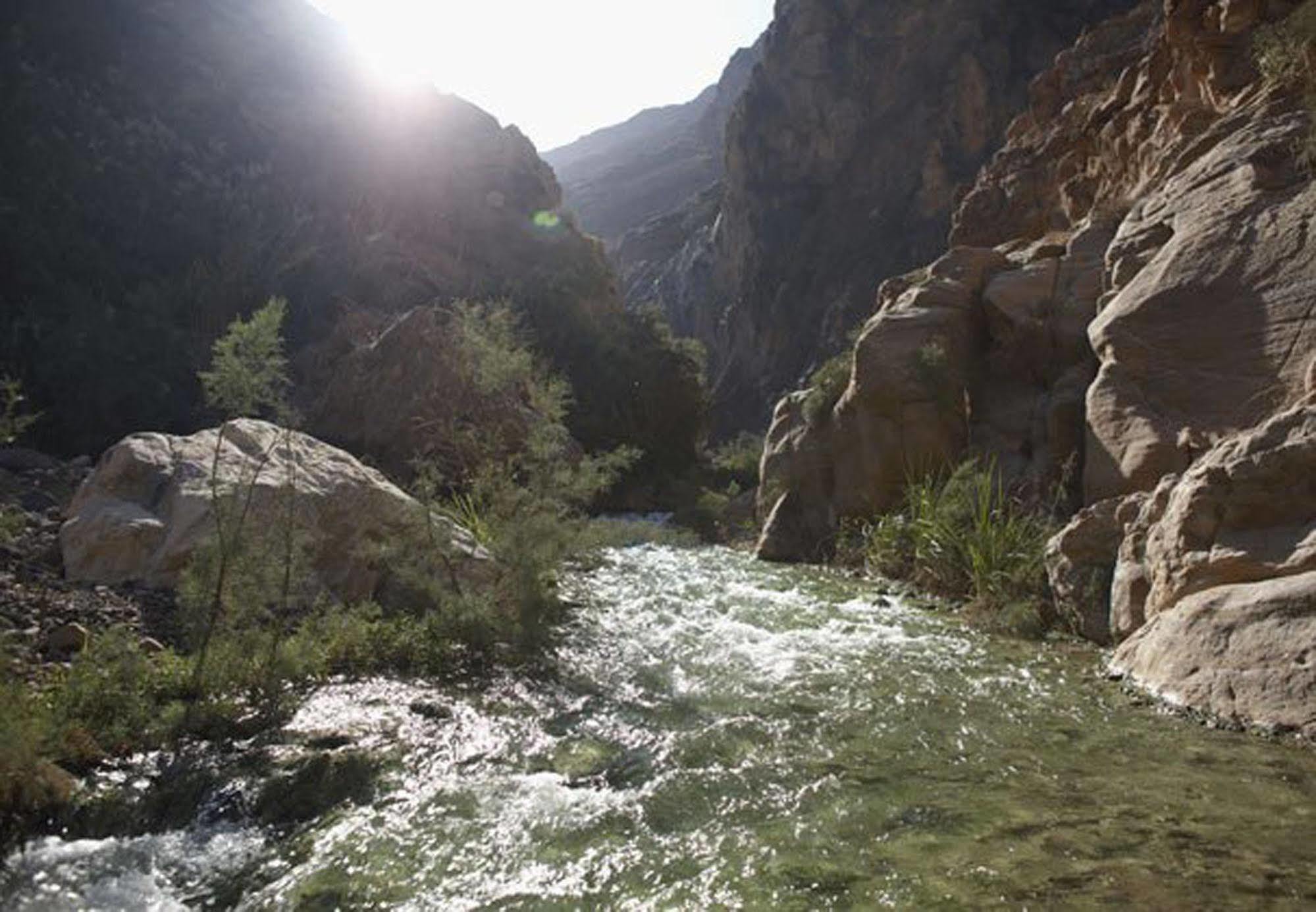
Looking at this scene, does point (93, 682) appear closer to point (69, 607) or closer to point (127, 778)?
point (127, 778)

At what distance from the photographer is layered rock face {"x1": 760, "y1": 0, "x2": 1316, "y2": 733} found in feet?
22.1

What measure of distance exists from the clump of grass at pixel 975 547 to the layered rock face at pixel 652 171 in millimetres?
102022

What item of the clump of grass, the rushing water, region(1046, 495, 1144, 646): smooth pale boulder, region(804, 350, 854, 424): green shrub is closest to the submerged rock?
the rushing water

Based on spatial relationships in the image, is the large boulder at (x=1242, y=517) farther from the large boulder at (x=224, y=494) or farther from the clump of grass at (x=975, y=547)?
the large boulder at (x=224, y=494)

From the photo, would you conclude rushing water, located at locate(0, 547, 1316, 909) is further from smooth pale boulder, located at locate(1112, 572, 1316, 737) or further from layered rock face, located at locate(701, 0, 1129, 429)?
layered rock face, located at locate(701, 0, 1129, 429)

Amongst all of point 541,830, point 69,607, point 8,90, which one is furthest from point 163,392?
point 541,830

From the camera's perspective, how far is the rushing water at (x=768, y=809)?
4008 millimetres

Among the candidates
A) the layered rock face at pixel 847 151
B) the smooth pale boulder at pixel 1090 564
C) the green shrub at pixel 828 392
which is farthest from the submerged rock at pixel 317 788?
the layered rock face at pixel 847 151

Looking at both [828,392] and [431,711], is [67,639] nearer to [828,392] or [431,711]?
[431,711]

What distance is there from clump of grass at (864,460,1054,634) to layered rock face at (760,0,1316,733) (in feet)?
1.84

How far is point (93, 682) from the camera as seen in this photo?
227 inches

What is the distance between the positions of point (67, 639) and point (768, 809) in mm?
5619

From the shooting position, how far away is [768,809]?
4949mm

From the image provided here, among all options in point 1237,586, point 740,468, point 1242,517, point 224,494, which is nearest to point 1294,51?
point 1242,517
